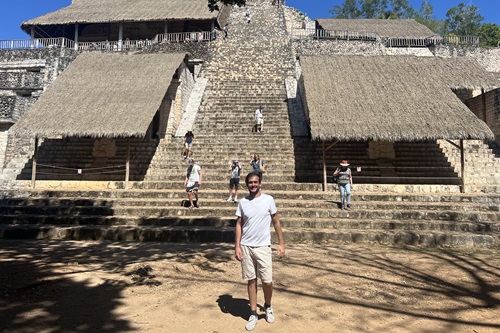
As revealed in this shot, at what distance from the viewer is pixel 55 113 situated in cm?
1026

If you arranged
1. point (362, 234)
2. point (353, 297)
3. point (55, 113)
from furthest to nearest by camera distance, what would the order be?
point (55, 113) → point (362, 234) → point (353, 297)

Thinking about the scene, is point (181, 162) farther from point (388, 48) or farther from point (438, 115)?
point (388, 48)

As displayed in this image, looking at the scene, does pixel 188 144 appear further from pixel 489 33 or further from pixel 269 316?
pixel 489 33

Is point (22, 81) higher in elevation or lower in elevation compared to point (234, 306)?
higher

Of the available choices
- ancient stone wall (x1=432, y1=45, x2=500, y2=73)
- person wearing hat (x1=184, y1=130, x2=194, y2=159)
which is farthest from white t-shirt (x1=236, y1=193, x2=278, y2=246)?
ancient stone wall (x1=432, y1=45, x2=500, y2=73)

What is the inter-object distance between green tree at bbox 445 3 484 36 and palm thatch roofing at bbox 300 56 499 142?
3136 centimetres

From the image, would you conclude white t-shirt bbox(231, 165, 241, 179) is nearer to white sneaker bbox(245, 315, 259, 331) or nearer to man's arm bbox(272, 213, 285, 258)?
man's arm bbox(272, 213, 285, 258)

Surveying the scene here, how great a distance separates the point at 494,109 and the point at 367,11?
110 feet

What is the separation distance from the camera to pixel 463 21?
3825 cm

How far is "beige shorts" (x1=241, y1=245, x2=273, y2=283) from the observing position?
297 cm

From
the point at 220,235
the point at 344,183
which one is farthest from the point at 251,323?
the point at 344,183

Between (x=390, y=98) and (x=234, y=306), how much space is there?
31.3 feet

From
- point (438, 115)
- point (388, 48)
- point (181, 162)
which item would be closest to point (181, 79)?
point (181, 162)

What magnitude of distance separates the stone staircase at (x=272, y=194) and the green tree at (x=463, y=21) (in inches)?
1452
